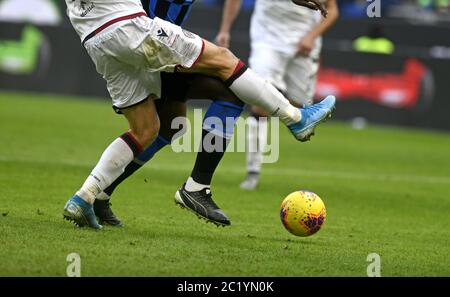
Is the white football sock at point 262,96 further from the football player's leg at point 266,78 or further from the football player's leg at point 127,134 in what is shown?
the football player's leg at point 266,78

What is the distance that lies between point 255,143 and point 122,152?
3.89 m

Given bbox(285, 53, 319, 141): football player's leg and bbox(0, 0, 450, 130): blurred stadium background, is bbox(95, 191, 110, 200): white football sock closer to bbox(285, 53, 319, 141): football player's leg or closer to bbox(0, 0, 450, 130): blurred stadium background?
bbox(285, 53, 319, 141): football player's leg

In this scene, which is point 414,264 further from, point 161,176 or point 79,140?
point 79,140

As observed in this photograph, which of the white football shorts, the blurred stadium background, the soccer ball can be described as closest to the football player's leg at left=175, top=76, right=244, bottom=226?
the soccer ball

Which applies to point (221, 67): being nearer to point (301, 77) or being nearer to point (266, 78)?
point (266, 78)

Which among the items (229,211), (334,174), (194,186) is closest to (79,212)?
(194,186)

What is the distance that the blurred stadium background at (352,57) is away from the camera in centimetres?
1809

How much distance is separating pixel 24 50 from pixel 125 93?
13352 mm

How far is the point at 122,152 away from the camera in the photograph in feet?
22.2

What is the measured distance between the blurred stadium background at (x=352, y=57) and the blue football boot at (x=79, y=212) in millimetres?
12045

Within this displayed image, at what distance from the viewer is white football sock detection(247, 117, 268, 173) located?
10359 mm

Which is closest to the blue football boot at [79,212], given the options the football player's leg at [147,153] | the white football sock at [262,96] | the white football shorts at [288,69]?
the football player's leg at [147,153]

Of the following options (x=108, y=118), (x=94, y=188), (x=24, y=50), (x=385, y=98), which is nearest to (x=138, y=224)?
(x=94, y=188)

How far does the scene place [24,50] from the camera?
64.3 ft
